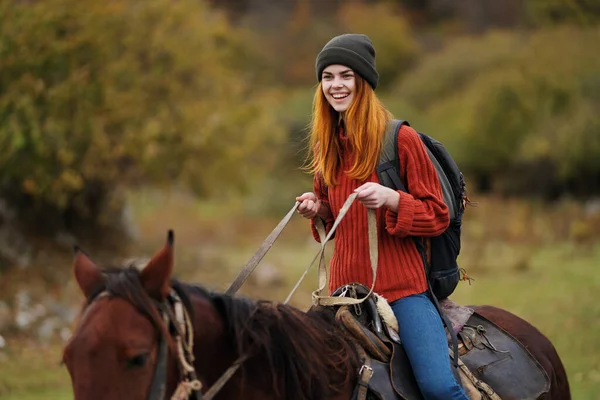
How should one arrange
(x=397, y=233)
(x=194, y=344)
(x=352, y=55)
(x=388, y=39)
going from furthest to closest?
(x=388, y=39) → (x=352, y=55) → (x=397, y=233) → (x=194, y=344)

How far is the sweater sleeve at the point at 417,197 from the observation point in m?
3.88

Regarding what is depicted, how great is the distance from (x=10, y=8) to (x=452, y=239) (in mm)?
12006

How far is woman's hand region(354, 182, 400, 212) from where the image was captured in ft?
12.5

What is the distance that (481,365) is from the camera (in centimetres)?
427

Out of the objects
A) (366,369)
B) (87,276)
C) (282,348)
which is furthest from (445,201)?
(87,276)

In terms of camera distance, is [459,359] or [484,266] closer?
[459,359]

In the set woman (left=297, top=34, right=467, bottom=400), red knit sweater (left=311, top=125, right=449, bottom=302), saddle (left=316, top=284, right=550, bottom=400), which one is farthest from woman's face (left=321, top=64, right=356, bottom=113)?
saddle (left=316, top=284, right=550, bottom=400)

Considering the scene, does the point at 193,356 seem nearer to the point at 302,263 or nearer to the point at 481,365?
the point at 481,365

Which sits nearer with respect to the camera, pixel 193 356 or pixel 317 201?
pixel 193 356

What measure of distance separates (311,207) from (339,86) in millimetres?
601

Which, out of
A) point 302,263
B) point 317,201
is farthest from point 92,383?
point 302,263

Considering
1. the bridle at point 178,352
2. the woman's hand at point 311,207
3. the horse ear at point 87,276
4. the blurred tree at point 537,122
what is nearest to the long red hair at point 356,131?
the woman's hand at point 311,207

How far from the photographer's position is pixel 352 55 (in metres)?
4.04

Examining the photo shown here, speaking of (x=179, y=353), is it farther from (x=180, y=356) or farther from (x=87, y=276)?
(x=87, y=276)
